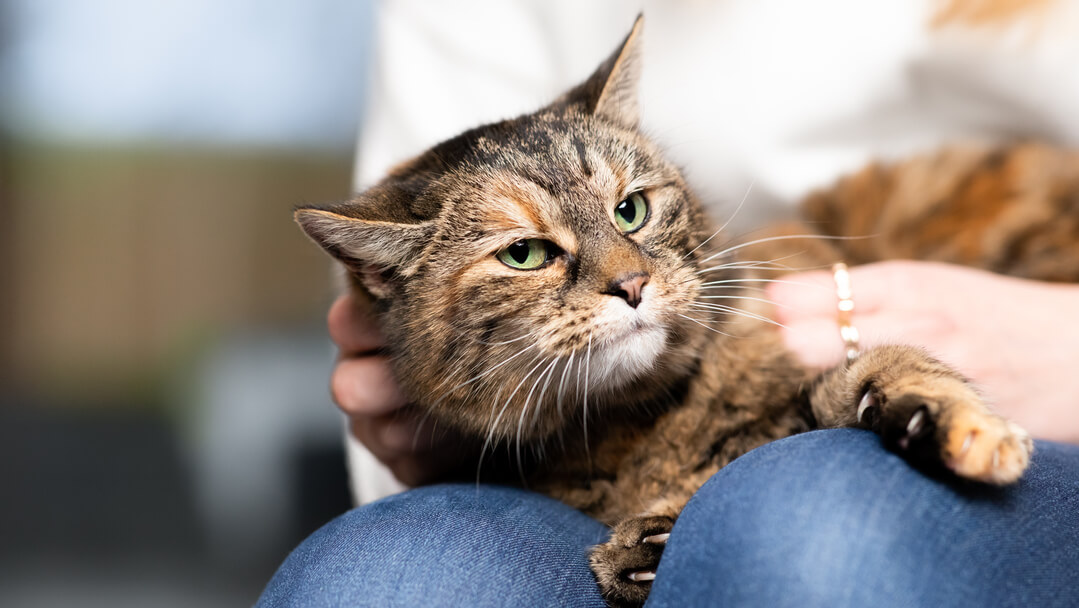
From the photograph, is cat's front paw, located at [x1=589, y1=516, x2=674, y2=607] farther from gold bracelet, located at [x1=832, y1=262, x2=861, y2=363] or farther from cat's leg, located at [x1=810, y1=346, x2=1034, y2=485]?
gold bracelet, located at [x1=832, y1=262, x2=861, y2=363]

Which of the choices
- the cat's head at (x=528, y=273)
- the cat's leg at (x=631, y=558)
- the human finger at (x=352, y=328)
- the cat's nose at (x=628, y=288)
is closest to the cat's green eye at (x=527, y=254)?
the cat's head at (x=528, y=273)

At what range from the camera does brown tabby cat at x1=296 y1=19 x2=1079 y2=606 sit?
102 cm

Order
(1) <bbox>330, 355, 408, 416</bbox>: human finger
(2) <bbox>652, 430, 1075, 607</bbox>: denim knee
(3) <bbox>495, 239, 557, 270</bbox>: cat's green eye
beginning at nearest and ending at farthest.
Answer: (2) <bbox>652, 430, 1075, 607</bbox>: denim knee < (3) <bbox>495, 239, 557, 270</bbox>: cat's green eye < (1) <bbox>330, 355, 408, 416</bbox>: human finger

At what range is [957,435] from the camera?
80cm

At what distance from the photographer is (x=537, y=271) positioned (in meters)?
1.06

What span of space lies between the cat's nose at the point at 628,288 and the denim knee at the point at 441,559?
31 centimetres

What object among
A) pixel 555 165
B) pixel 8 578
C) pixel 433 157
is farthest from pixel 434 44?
pixel 8 578

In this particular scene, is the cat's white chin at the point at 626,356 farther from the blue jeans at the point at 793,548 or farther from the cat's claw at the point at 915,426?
the cat's claw at the point at 915,426

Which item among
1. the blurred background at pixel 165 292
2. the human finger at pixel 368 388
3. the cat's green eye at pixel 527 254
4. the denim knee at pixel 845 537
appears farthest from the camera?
the blurred background at pixel 165 292

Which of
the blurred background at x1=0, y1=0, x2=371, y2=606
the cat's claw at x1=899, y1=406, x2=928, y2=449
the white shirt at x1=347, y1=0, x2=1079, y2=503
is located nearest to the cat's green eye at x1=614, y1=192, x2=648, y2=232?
the white shirt at x1=347, y1=0, x2=1079, y2=503

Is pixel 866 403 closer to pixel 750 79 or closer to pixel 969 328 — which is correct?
pixel 969 328

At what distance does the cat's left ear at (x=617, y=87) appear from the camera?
1.25 m

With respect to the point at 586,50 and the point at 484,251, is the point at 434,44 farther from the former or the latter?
the point at 484,251

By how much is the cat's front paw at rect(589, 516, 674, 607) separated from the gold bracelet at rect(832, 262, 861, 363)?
0.44 meters
